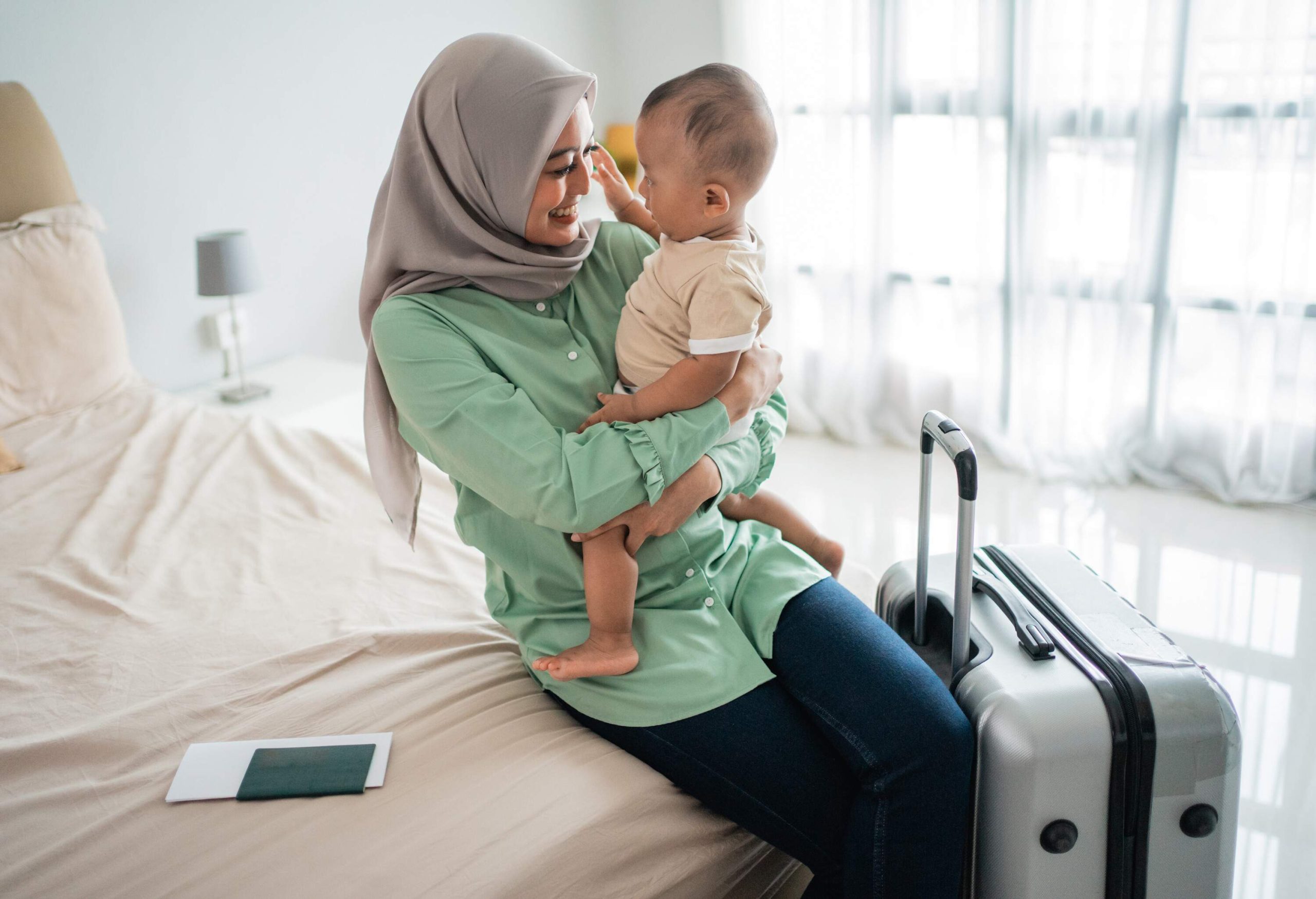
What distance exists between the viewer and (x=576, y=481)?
1.26 m

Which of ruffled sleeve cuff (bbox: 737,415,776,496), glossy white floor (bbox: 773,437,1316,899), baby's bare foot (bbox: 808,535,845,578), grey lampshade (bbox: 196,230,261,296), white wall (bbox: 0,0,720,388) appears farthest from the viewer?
grey lampshade (bbox: 196,230,261,296)

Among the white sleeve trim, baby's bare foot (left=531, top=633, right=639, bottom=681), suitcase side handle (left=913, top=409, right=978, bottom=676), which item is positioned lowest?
baby's bare foot (left=531, top=633, right=639, bottom=681)

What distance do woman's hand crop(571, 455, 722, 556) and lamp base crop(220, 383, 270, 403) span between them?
1939mm

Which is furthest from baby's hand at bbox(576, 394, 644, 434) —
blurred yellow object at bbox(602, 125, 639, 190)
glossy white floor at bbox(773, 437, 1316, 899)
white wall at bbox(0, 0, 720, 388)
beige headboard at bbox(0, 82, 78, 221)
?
blurred yellow object at bbox(602, 125, 639, 190)

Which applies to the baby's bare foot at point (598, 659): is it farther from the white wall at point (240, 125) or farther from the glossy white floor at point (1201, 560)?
the white wall at point (240, 125)

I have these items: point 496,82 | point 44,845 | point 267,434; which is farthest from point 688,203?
point 267,434

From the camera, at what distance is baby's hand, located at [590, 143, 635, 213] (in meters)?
1.59

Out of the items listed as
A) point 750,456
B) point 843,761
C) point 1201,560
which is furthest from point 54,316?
point 1201,560

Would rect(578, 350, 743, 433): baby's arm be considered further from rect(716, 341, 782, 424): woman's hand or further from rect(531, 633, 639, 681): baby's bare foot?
rect(531, 633, 639, 681): baby's bare foot

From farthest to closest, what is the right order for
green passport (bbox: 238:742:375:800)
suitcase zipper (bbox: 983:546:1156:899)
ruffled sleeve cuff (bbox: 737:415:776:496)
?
ruffled sleeve cuff (bbox: 737:415:776:496) < green passport (bbox: 238:742:375:800) < suitcase zipper (bbox: 983:546:1156:899)

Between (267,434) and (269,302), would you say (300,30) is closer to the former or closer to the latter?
(269,302)

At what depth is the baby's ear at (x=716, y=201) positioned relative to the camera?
1.43 meters

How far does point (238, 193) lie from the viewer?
10.3ft

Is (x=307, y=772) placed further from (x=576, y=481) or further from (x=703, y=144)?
(x=703, y=144)
